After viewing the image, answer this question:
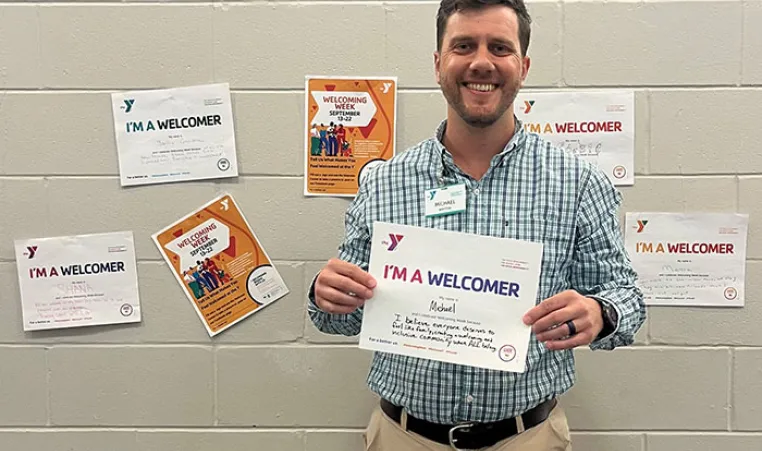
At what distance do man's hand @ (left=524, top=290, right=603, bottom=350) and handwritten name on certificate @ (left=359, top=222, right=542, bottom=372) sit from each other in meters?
0.02

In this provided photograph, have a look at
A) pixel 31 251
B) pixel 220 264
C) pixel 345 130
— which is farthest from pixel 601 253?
pixel 31 251

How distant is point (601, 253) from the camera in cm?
128

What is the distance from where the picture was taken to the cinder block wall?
1.65m

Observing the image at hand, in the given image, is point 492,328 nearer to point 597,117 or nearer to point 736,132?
point 597,117

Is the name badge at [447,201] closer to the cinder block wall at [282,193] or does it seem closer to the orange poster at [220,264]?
the cinder block wall at [282,193]

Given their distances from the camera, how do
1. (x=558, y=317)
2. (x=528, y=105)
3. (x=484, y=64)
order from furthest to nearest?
(x=528, y=105) → (x=484, y=64) → (x=558, y=317)

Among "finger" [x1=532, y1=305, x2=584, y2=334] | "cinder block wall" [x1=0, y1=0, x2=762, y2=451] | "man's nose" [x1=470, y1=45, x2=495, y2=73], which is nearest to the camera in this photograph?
"finger" [x1=532, y1=305, x2=584, y2=334]

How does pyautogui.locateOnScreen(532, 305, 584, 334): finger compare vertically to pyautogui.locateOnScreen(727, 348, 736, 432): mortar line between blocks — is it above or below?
above

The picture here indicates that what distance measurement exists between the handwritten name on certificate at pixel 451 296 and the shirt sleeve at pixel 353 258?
0.51 feet

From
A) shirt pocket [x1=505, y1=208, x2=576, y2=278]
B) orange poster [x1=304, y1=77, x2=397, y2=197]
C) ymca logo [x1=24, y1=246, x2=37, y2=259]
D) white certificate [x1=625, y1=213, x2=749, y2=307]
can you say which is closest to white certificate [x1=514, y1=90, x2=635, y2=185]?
white certificate [x1=625, y1=213, x2=749, y2=307]

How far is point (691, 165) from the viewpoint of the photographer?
1660mm

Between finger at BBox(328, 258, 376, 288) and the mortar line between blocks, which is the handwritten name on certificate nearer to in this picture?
finger at BBox(328, 258, 376, 288)

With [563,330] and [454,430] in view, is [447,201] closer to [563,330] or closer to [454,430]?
[563,330]

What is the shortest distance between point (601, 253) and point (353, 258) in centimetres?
50
